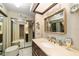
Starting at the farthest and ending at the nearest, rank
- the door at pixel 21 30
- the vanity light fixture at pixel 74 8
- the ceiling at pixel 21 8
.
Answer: the door at pixel 21 30, the ceiling at pixel 21 8, the vanity light fixture at pixel 74 8

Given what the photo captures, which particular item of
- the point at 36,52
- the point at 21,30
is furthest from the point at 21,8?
the point at 36,52

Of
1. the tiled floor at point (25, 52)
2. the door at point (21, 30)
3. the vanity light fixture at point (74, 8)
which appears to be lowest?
the tiled floor at point (25, 52)

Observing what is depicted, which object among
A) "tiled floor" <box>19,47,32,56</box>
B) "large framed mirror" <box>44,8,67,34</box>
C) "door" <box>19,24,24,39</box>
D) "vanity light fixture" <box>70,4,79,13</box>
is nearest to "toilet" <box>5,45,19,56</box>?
"tiled floor" <box>19,47,32,56</box>

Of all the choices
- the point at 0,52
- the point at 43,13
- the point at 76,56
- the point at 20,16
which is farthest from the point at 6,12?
the point at 76,56

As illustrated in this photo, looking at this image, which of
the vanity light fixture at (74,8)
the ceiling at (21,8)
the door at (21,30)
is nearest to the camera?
the vanity light fixture at (74,8)

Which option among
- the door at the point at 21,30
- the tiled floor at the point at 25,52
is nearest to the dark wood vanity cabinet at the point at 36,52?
the tiled floor at the point at 25,52

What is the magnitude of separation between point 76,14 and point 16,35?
41.9 inches

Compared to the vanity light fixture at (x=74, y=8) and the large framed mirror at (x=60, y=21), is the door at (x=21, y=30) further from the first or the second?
the vanity light fixture at (x=74, y=8)

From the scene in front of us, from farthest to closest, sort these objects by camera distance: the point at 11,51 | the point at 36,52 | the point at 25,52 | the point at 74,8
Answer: the point at 36,52 → the point at 25,52 → the point at 11,51 → the point at 74,8

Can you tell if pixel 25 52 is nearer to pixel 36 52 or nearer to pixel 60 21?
pixel 36 52

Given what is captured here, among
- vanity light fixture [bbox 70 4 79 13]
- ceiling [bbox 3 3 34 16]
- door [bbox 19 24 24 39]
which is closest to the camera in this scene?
vanity light fixture [bbox 70 4 79 13]

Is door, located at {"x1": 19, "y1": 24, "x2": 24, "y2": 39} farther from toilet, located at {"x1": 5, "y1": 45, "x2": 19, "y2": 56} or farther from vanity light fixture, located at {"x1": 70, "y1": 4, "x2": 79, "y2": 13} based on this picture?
vanity light fixture, located at {"x1": 70, "y1": 4, "x2": 79, "y2": 13}

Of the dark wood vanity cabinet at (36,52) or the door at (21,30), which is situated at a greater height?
the door at (21,30)

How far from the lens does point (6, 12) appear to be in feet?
4.70
